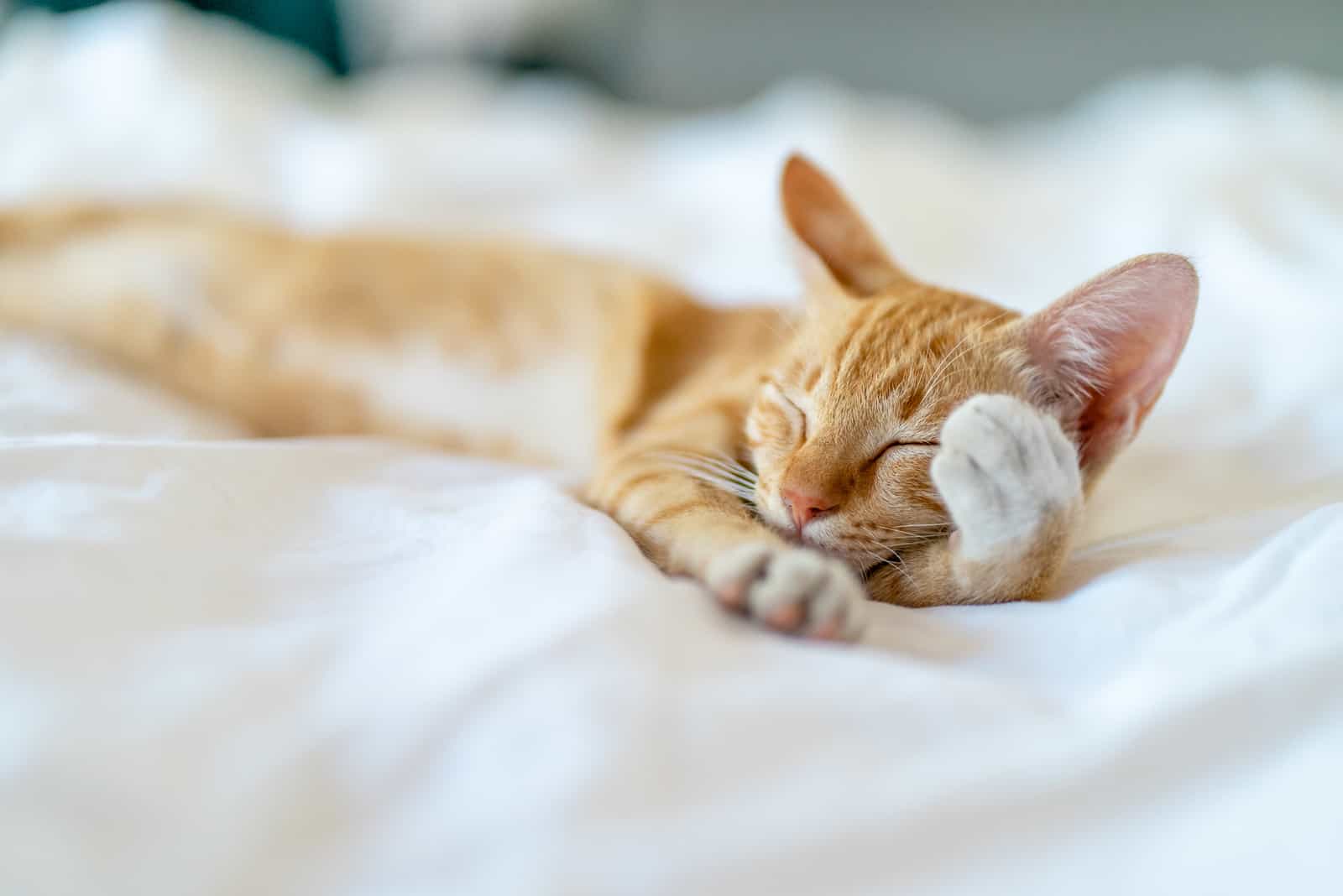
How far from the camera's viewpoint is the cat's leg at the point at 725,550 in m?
0.81

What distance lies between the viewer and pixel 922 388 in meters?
1.06

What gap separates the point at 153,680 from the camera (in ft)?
2.24

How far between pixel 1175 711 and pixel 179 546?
33.8 inches

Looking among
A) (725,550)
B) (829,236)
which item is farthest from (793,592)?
(829,236)

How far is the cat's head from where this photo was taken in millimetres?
1005

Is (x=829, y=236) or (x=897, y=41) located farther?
(x=897, y=41)

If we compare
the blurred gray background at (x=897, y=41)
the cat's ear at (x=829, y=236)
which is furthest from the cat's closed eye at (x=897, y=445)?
the blurred gray background at (x=897, y=41)

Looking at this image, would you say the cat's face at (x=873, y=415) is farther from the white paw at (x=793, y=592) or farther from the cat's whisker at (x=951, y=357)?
the white paw at (x=793, y=592)

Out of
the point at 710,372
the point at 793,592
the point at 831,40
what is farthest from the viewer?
the point at 831,40

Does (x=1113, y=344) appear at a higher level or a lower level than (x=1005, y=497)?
higher

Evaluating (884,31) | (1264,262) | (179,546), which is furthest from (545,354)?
(884,31)

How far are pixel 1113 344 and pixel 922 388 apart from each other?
0.22 m

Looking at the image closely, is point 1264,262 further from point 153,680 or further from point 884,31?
point 884,31

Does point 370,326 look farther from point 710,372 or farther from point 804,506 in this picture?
point 804,506
